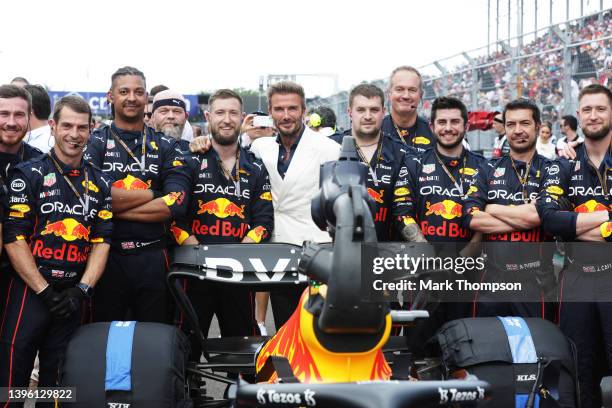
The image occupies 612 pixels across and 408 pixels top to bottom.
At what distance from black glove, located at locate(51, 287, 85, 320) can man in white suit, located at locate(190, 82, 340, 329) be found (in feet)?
4.62

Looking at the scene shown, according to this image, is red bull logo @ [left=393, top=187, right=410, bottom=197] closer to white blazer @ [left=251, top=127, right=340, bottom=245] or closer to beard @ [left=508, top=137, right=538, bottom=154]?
white blazer @ [left=251, top=127, right=340, bottom=245]

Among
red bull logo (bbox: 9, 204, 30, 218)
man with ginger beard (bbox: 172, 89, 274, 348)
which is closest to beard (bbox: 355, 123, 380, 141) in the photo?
Result: man with ginger beard (bbox: 172, 89, 274, 348)

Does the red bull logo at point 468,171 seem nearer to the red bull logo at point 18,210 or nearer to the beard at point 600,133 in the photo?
the beard at point 600,133

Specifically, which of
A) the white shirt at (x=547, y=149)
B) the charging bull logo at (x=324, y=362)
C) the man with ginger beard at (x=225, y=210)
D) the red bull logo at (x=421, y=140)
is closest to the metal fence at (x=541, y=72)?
the white shirt at (x=547, y=149)

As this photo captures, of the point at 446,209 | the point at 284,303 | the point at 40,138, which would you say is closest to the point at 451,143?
the point at 446,209

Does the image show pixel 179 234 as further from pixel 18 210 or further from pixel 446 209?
pixel 446 209

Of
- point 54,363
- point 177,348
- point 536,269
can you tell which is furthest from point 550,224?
point 54,363

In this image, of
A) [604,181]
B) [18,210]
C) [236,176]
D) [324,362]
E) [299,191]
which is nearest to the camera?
[324,362]

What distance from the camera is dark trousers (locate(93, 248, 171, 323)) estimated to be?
210 inches

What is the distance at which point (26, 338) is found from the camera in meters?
4.65

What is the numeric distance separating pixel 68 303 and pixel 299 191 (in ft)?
6.11

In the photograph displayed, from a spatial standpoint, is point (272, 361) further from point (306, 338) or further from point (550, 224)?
point (550, 224)

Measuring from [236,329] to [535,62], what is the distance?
8614mm

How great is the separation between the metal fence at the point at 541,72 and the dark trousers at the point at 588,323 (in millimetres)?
5952
